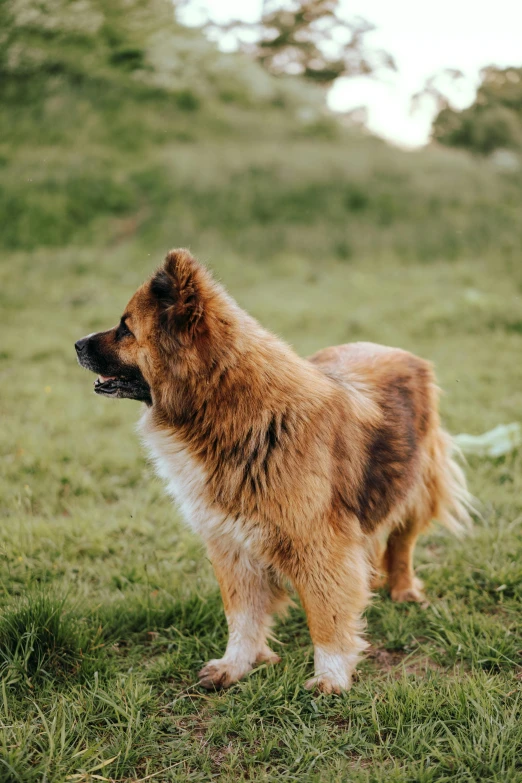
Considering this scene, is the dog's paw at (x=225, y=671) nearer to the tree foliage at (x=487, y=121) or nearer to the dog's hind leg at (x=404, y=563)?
the dog's hind leg at (x=404, y=563)

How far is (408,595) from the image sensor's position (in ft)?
12.0

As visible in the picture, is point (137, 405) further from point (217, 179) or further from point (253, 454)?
point (217, 179)

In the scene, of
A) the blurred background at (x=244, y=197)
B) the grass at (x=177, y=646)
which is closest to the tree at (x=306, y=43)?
the blurred background at (x=244, y=197)

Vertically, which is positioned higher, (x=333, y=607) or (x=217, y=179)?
(x=333, y=607)

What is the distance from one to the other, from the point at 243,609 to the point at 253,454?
33.1 inches

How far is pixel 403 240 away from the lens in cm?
1249

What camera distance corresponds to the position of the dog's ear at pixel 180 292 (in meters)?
2.76

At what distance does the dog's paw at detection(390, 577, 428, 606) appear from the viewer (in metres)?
3.65

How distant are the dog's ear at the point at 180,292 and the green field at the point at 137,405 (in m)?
0.44

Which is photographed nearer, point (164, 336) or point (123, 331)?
point (164, 336)

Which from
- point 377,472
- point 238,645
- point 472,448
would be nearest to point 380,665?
point 238,645

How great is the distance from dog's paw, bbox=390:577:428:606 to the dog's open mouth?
182 cm

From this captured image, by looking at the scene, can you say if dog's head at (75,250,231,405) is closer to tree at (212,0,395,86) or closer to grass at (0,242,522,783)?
grass at (0,242,522,783)

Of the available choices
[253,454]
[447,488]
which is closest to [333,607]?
[253,454]
